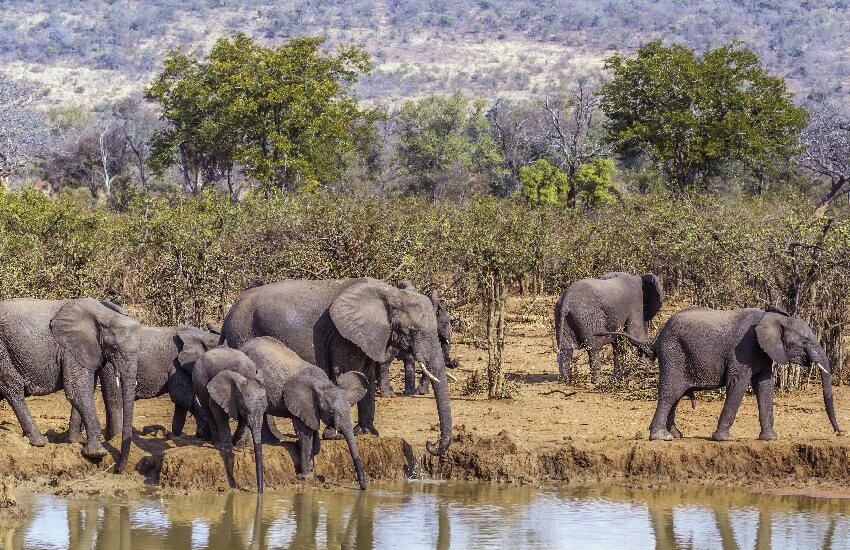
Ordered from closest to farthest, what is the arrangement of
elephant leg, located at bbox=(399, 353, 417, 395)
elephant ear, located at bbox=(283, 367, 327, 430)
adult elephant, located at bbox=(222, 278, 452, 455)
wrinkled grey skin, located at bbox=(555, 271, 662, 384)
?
elephant ear, located at bbox=(283, 367, 327, 430) → adult elephant, located at bbox=(222, 278, 452, 455) → elephant leg, located at bbox=(399, 353, 417, 395) → wrinkled grey skin, located at bbox=(555, 271, 662, 384)

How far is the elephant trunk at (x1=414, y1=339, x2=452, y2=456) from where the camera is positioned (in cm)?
1278

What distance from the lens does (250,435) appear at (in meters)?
13.5

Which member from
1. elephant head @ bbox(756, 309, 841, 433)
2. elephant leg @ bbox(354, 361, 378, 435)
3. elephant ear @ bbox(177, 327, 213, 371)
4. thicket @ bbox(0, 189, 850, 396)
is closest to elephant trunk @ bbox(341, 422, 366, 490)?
elephant leg @ bbox(354, 361, 378, 435)

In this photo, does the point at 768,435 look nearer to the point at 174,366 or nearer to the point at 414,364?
the point at 414,364

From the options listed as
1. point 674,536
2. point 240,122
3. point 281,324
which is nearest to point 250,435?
point 281,324

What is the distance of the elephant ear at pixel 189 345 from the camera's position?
1409 cm

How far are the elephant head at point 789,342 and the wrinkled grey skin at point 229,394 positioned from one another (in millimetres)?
4989

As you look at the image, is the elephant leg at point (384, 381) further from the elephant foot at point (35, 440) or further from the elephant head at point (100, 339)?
the elephant foot at point (35, 440)

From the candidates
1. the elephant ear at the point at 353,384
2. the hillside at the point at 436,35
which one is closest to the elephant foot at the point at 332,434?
the elephant ear at the point at 353,384

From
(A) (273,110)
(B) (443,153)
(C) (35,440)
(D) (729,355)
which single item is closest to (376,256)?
(D) (729,355)

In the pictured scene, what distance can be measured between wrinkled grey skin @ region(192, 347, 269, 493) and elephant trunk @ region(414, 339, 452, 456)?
1571 mm

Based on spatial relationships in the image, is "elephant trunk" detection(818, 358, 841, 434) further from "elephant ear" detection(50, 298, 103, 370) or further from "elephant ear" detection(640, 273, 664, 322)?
"elephant ear" detection(50, 298, 103, 370)

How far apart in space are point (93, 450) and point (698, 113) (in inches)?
1275

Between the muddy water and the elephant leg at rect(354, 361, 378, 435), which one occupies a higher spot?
the elephant leg at rect(354, 361, 378, 435)
